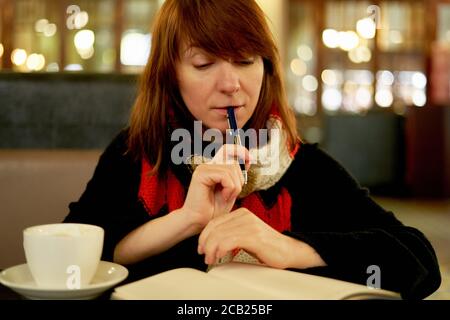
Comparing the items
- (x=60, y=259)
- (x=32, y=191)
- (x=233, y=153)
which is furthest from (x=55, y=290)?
(x=32, y=191)

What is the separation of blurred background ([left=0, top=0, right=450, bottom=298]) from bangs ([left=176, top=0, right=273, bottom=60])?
13 cm

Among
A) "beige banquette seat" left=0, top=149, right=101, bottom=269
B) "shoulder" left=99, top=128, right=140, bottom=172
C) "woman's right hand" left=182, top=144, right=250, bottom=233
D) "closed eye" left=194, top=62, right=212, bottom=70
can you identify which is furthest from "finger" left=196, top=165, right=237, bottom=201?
"beige banquette seat" left=0, top=149, right=101, bottom=269

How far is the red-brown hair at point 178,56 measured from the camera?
37.7 inches

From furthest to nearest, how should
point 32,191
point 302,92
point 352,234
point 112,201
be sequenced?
1. point 302,92
2. point 32,191
3. point 112,201
4. point 352,234

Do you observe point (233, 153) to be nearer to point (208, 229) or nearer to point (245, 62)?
point (208, 229)

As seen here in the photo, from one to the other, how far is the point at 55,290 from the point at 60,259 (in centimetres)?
4

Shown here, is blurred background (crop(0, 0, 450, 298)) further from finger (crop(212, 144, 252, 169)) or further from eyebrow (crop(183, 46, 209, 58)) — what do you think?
finger (crop(212, 144, 252, 169))

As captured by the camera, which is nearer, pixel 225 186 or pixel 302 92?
pixel 225 186

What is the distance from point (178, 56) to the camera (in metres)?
1.02

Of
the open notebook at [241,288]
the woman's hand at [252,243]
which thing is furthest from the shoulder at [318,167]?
the open notebook at [241,288]

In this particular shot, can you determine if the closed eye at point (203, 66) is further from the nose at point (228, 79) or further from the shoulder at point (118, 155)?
the shoulder at point (118, 155)

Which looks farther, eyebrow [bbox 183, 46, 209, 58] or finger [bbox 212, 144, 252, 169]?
eyebrow [bbox 183, 46, 209, 58]

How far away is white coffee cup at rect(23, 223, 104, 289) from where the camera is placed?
643mm
